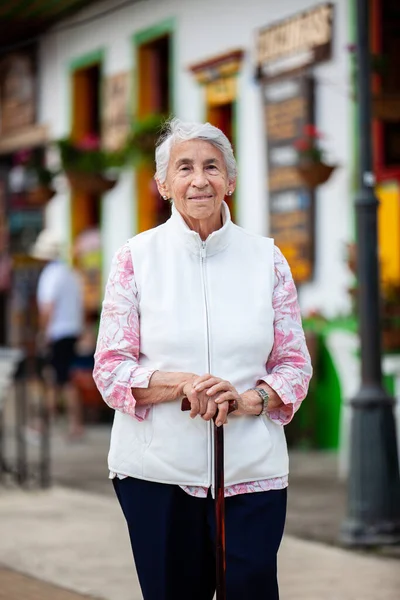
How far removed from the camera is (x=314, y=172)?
35.6 feet

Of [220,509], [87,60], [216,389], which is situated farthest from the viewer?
[87,60]

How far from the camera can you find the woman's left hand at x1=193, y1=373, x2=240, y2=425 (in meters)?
3.36

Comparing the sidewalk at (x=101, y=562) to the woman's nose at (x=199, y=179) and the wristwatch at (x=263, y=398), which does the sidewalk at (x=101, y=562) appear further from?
Result: the woman's nose at (x=199, y=179)

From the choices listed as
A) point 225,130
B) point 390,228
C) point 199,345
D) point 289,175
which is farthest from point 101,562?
point 225,130

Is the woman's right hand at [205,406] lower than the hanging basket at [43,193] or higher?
lower

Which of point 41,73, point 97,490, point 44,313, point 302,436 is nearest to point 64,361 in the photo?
point 44,313

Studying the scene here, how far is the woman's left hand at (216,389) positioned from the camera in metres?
3.36

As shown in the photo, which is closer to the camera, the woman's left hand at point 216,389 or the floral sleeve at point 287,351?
the woman's left hand at point 216,389

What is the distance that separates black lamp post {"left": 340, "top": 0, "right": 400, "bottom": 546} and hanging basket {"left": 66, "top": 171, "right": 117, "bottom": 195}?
679 centimetres

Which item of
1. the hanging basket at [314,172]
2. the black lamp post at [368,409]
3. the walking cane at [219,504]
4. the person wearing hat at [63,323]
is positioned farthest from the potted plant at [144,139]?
the walking cane at [219,504]

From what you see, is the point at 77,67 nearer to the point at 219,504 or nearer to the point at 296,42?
the point at 296,42

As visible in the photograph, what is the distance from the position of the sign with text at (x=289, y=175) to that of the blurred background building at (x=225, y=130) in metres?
0.02

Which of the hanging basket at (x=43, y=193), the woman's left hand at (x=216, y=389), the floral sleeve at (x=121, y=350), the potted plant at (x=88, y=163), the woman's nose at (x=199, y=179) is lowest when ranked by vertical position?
the woman's left hand at (x=216, y=389)

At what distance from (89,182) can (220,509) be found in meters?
10.7
